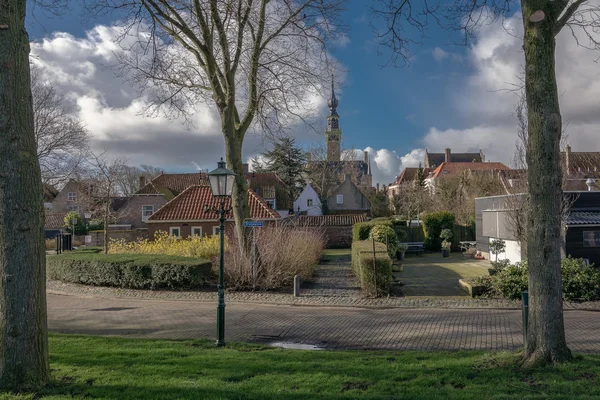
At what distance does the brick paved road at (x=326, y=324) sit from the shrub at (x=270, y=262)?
2046mm

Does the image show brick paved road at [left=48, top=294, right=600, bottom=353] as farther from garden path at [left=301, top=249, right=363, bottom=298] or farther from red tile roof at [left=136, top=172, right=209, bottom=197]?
red tile roof at [left=136, top=172, right=209, bottom=197]

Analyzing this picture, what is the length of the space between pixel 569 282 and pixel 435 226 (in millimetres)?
19726

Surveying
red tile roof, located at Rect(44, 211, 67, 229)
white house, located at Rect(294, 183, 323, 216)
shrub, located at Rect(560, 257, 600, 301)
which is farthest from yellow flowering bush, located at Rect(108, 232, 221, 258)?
white house, located at Rect(294, 183, 323, 216)

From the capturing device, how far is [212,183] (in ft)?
31.9

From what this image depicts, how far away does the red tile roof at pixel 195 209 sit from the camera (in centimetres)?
2784

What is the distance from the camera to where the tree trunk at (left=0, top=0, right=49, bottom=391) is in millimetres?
5285

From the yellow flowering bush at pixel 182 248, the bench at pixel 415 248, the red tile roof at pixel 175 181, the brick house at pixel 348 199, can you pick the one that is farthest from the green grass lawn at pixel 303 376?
the brick house at pixel 348 199

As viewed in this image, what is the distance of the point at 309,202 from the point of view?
5603 centimetres

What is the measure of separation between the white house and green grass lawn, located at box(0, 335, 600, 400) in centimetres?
4812

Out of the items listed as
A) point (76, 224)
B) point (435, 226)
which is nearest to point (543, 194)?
point (435, 226)

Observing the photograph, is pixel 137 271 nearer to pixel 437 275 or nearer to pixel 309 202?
pixel 437 275

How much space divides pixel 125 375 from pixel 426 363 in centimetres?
397

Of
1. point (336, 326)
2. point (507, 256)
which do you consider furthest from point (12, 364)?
point (507, 256)

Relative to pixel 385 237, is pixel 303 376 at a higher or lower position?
lower
